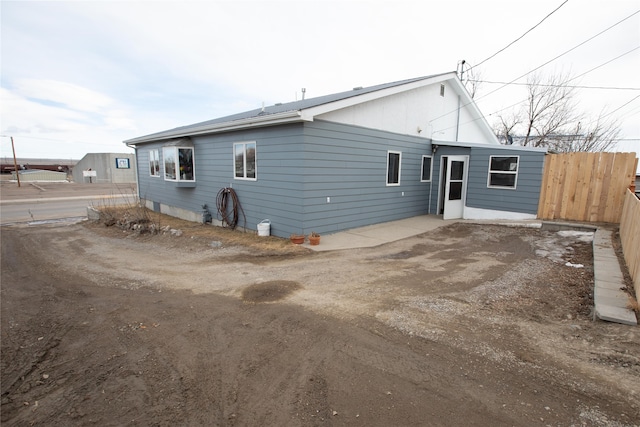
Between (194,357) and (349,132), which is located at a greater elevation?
(349,132)

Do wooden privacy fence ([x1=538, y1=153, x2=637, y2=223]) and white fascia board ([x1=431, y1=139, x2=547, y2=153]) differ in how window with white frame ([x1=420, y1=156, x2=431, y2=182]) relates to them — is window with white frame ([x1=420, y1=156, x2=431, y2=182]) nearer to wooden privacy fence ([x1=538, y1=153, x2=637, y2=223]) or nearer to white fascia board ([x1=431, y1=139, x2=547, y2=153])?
white fascia board ([x1=431, y1=139, x2=547, y2=153])

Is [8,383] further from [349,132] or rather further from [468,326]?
[349,132]

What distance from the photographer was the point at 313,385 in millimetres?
2584

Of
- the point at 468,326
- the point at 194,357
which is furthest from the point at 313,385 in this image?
the point at 468,326

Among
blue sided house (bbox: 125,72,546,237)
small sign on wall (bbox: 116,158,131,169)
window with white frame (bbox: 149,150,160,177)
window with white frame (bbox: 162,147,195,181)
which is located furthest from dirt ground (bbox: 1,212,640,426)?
small sign on wall (bbox: 116,158,131,169)

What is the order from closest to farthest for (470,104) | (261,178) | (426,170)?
(261,178), (426,170), (470,104)

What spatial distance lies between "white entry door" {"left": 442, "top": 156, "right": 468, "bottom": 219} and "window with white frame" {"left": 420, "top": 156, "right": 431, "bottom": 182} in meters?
0.87

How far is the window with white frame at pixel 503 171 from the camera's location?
990 cm

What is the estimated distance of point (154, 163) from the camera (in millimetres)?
14398

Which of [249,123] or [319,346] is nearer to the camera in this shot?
[319,346]

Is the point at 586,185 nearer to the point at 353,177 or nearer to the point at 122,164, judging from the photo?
the point at 353,177

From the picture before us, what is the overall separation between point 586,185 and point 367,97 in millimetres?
6836

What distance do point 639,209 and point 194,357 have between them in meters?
6.54

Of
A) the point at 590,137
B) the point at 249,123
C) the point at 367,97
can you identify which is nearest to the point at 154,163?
the point at 249,123
